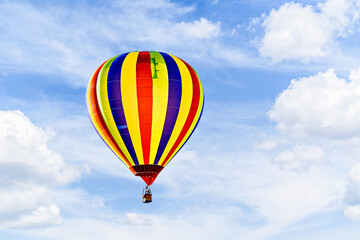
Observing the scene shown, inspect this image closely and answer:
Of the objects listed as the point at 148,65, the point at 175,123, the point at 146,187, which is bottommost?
the point at 146,187

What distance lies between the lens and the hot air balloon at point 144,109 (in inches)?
2862

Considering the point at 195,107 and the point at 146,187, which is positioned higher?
the point at 195,107

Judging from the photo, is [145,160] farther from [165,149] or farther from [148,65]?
[148,65]

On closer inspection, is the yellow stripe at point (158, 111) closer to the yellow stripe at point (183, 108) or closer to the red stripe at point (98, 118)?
the yellow stripe at point (183, 108)

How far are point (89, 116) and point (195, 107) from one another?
34.0ft

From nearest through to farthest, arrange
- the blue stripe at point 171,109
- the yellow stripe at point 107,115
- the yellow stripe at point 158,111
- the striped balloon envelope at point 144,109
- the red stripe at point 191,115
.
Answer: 1. the striped balloon envelope at point 144,109
2. the yellow stripe at point 158,111
3. the blue stripe at point 171,109
4. the yellow stripe at point 107,115
5. the red stripe at point 191,115

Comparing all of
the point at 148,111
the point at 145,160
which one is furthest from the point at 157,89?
the point at 145,160

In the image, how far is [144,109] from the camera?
72625 mm

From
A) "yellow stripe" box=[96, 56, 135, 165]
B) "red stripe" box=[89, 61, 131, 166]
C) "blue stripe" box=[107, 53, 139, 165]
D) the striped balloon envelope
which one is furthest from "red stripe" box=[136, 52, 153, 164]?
"red stripe" box=[89, 61, 131, 166]

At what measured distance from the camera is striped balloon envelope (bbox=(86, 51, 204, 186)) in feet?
238

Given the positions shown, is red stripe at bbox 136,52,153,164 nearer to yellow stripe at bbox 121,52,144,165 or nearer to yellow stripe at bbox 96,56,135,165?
yellow stripe at bbox 121,52,144,165

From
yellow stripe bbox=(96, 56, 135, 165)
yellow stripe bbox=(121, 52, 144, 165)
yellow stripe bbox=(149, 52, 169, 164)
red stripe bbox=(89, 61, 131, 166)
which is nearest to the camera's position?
yellow stripe bbox=(121, 52, 144, 165)

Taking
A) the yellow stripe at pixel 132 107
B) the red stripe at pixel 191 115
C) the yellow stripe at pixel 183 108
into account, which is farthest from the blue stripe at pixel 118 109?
the red stripe at pixel 191 115

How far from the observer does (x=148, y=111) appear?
72625 mm
